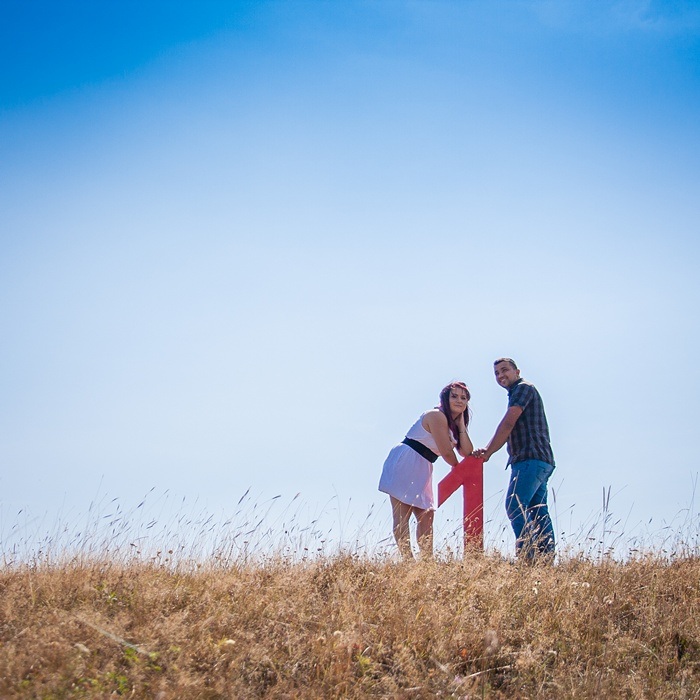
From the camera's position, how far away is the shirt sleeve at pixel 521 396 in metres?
7.43

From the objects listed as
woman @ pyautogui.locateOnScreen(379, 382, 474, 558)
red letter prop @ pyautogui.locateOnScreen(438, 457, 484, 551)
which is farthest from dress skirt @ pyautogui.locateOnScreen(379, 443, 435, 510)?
red letter prop @ pyautogui.locateOnScreen(438, 457, 484, 551)

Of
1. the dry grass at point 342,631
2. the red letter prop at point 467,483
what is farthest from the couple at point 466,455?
the dry grass at point 342,631

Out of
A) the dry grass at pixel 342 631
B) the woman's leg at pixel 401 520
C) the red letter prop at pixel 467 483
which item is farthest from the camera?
the red letter prop at pixel 467 483

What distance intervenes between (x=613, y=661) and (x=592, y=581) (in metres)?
1.32

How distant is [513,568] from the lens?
6.08 metres

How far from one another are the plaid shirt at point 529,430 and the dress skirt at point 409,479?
38.7 inches

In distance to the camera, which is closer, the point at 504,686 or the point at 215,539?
the point at 504,686

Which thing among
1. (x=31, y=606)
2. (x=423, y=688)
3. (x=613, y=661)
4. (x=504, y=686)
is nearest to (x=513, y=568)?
(x=613, y=661)

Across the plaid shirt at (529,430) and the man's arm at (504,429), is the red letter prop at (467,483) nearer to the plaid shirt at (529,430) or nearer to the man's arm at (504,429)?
the man's arm at (504,429)

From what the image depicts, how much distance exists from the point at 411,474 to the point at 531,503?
1.36 meters

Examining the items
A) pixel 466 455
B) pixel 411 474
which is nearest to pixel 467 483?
pixel 466 455

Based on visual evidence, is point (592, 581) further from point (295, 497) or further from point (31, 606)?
point (31, 606)

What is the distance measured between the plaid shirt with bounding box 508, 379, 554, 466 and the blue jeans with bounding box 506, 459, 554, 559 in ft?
0.28

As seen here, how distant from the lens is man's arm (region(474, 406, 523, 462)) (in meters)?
7.41
